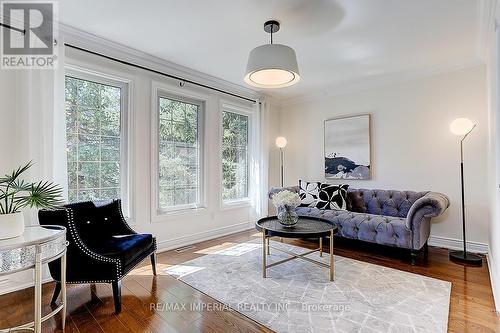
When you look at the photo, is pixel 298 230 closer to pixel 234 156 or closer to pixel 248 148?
pixel 234 156

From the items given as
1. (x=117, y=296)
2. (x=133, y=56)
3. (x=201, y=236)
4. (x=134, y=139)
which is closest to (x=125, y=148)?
(x=134, y=139)

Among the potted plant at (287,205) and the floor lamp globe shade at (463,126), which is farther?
the floor lamp globe shade at (463,126)

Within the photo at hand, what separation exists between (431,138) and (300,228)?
2.48 metres

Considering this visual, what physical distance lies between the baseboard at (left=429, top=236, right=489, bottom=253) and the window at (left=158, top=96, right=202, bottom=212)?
3449 millimetres

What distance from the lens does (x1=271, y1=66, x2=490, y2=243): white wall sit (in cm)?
349

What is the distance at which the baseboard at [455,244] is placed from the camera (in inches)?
136

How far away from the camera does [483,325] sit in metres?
1.94

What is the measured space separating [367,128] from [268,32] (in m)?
2.46

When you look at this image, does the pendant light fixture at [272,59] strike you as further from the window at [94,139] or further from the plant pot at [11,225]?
the plant pot at [11,225]

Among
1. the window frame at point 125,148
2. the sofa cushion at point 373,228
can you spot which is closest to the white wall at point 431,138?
the sofa cushion at point 373,228

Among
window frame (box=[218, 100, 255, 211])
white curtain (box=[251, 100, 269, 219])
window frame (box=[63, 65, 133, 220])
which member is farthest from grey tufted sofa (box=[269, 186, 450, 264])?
window frame (box=[63, 65, 133, 220])

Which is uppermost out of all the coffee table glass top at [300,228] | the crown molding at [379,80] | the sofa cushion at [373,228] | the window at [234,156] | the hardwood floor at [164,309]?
the crown molding at [379,80]

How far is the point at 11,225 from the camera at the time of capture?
1691 mm

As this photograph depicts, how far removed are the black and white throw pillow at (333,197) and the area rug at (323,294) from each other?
95 cm
